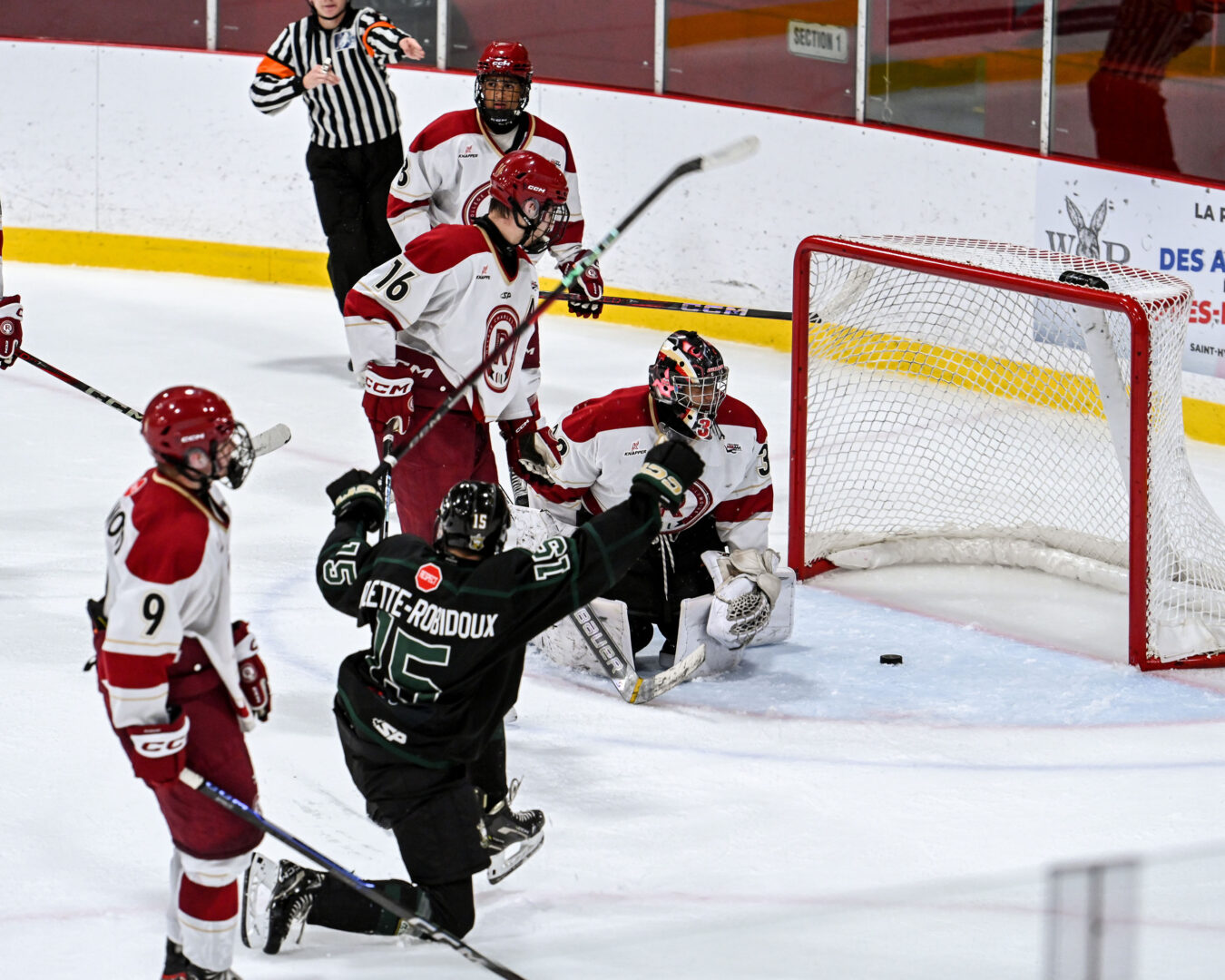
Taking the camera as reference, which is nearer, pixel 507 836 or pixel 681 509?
A: pixel 507 836

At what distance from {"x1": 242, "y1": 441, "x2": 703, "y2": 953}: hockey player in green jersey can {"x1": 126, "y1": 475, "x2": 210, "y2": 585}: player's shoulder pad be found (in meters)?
0.41

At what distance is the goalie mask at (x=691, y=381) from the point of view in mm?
3891

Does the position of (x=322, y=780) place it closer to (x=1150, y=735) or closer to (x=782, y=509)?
(x=1150, y=735)

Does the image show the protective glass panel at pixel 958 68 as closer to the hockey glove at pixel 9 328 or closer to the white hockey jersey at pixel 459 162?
the white hockey jersey at pixel 459 162

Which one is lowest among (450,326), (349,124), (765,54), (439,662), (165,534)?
(439,662)

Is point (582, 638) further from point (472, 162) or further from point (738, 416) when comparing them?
point (472, 162)

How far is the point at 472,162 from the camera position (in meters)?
5.29

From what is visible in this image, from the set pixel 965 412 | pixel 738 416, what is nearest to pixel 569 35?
pixel 965 412

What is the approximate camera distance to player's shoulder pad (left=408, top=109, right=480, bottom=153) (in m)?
5.28

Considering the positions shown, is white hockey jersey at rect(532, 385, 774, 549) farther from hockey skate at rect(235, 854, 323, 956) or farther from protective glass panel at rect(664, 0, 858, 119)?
protective glass panel at rect(664, 0, 858, 119)

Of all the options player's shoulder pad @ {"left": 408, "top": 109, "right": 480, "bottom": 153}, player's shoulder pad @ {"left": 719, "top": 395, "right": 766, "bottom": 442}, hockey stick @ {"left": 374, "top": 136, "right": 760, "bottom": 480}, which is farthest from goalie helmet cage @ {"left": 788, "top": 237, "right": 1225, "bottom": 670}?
hockey stick @ {"left": 374, "top": 136, "right": 760, "bottom": 480}

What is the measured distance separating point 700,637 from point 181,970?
174 cm

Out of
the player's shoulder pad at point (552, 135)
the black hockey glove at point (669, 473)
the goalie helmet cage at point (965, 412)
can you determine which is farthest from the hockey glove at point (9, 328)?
the black hockey glove at point (669, 473)

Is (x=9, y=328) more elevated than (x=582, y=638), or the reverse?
(x=9, y=328)
